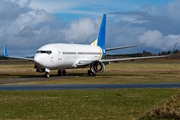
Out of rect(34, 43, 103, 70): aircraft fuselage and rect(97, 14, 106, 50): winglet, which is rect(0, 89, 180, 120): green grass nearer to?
rect(34, 43, 103, 70): aircraft fuselage

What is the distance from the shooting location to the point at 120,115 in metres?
15.6

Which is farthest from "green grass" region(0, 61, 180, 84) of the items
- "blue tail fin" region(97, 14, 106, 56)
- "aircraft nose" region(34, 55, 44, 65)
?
"blue tail fin" region(97, 14, 106, 56)

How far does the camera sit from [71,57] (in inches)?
1996

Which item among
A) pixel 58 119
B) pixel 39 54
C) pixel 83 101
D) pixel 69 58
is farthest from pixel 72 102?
pixel 69 58

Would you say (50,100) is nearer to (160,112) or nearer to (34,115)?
(34,115)

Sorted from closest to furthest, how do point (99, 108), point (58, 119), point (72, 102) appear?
point (58, 119), point (99, 108), point (72, 102)

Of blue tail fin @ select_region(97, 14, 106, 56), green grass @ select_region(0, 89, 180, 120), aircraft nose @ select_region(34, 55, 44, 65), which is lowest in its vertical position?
green grass @ select_region(0, 89, 180, 120)

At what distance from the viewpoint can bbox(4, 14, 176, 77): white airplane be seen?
45.6 meters

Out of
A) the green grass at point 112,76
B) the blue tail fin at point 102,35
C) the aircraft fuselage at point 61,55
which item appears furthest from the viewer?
the blue tail fin at point 102,35

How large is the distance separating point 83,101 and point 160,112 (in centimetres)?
828

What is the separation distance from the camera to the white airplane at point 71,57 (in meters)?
45.6

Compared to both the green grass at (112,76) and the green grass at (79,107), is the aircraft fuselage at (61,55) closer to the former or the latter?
the green grass at (112,76)

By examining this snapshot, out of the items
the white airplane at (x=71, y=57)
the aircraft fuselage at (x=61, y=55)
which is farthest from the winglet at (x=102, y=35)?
the aircraft fuselage at (x=61, y=55)

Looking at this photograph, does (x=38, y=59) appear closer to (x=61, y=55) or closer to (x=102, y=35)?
(x=61, y=55)
